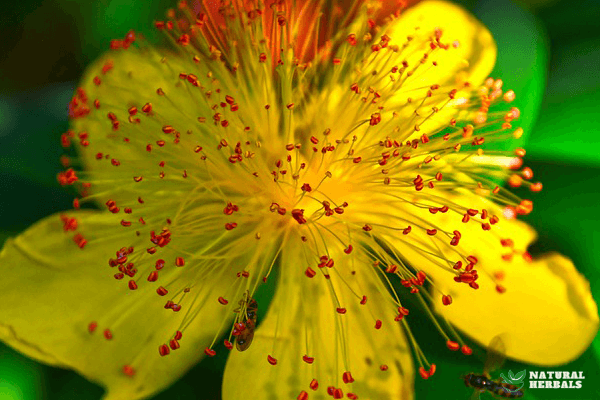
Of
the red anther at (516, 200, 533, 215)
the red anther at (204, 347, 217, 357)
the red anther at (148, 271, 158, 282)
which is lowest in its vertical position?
the red anther at (204, 347, 217, 357)

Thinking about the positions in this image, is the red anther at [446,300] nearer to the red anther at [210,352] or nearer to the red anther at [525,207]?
the red anther at [525,207]

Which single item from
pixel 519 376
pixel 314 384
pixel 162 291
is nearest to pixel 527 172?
pixel 519 376

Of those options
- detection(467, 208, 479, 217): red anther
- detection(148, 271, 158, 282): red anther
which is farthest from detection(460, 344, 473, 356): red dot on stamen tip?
detection(148, 271, 158, 282): red anther

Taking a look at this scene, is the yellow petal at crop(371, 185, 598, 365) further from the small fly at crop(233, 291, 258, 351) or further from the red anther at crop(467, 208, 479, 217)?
the small fly at crop(233, 291, 258, 351)

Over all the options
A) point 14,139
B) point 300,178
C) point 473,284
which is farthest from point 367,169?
point 14,139

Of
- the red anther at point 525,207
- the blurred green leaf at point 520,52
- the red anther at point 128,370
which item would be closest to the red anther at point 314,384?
the red anther at point 128,370

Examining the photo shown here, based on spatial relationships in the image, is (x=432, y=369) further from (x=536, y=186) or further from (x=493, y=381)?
(x=536, y=186)

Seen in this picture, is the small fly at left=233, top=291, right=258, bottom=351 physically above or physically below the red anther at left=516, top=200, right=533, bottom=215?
below
